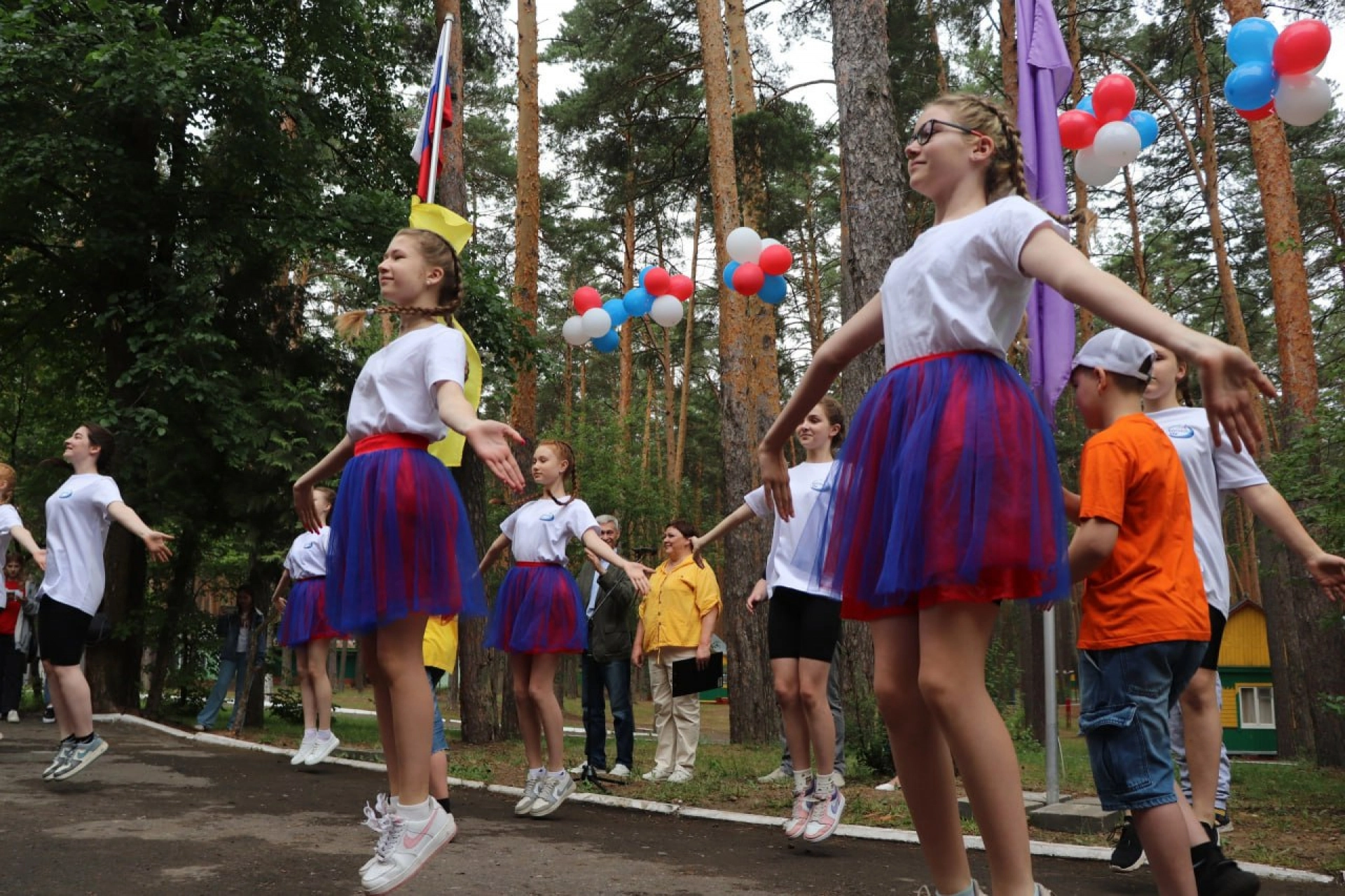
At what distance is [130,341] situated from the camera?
1294cm

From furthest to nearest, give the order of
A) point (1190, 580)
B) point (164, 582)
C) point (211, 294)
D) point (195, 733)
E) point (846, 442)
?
point (164, 582) → point (211, 294) → point (195, 733) → point (1190, 580) → point (846, 442)

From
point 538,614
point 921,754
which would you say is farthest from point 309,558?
point 921,754

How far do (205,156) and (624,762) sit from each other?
9529 millimetres

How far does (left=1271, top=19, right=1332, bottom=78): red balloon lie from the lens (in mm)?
8102

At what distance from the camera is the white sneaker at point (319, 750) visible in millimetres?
8617

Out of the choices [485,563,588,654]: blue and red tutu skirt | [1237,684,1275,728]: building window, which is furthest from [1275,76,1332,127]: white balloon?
[1237,684,1275,728]: building window

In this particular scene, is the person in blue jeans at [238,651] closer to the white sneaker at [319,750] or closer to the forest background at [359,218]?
the forest background at [359,218]

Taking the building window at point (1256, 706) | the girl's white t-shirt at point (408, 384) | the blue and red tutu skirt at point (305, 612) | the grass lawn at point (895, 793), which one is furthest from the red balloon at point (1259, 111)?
the building window at point (1256, 706)

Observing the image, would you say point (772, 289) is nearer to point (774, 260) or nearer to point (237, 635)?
point (774, 260)

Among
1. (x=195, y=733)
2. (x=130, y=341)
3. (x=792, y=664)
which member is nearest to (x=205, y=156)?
(x=130, y=341)

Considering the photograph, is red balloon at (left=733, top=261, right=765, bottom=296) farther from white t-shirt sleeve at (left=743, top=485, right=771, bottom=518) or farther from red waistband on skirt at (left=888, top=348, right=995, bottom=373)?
red waistband on skirt at (left=888, top=348, right=995, bottom=373)

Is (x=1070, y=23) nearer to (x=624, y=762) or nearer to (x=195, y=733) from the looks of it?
(x=624, y=762)

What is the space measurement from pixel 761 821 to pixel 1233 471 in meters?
3.21

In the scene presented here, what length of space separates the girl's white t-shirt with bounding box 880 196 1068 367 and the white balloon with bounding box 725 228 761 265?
31.5 feet
